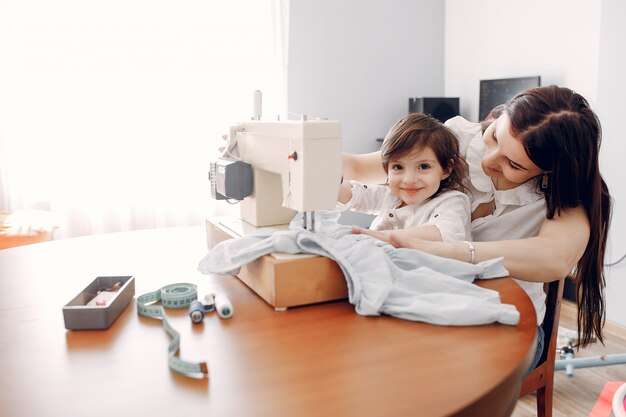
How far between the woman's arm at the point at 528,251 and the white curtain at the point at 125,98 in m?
2.56

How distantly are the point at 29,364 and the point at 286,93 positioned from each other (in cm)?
317

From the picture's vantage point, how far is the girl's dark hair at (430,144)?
5.15ft

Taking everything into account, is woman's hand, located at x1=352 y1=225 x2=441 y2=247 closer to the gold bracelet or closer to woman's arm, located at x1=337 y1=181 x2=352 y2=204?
the gold bracelet

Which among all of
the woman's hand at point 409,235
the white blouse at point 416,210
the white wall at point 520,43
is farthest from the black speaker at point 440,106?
the woman's hand at point 409,235

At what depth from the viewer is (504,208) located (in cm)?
159

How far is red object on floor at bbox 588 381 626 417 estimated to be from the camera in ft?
7.11

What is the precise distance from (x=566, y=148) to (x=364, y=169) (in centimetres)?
79

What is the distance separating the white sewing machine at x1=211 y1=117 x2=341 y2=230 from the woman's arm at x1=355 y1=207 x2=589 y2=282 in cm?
19

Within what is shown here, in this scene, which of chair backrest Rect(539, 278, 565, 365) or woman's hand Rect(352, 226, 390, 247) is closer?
woman's hand Rect(352, 226, 390, 247)

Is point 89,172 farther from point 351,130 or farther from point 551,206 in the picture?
point 551,206

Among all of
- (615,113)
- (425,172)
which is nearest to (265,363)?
(425,172)

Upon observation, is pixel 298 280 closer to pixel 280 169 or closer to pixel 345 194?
pixel 280 169

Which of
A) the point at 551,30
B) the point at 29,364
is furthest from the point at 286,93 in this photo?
the point at 29,364

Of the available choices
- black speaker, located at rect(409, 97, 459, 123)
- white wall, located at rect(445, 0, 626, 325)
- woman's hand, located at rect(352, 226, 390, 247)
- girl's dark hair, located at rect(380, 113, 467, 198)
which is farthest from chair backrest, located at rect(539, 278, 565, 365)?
black speaker, located at rect(409, 97, 459, 123)
